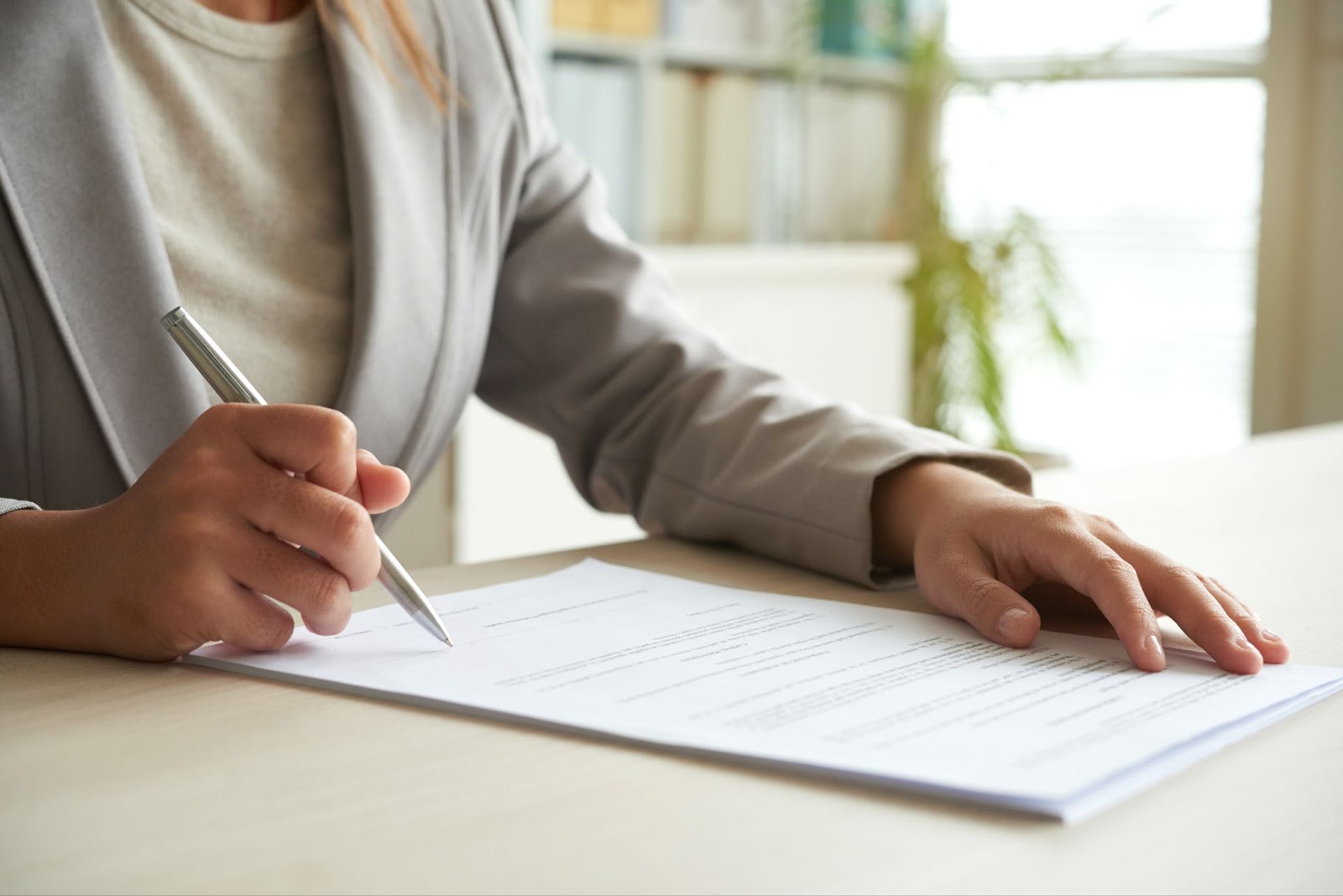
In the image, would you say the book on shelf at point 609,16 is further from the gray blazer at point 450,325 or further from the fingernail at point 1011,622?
the fingernail at point 1011,622

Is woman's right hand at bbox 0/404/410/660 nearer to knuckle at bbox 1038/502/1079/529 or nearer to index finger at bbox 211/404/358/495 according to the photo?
index finger at bbox 211/404/358/495

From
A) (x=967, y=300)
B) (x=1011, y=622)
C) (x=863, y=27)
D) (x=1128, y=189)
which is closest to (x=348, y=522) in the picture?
(x=1011, y=622)

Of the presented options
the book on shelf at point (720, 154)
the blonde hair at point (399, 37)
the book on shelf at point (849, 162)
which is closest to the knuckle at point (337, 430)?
the blonde hair at point (399, 37)

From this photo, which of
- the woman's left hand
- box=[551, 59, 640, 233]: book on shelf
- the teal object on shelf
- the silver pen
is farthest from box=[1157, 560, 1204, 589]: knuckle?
the teal object on shelf

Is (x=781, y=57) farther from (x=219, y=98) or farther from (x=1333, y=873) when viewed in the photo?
(x=1333, y=873)

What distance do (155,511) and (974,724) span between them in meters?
0.33

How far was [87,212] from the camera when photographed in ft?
2.71

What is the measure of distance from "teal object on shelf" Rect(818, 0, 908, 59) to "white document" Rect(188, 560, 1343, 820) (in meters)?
3.13

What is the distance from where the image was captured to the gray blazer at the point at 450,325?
0.81 m

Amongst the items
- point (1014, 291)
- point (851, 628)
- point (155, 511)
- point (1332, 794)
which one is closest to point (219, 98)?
point (155, 511)

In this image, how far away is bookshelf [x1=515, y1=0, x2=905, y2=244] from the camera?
10.3 feet

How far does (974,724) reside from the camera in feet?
1.70

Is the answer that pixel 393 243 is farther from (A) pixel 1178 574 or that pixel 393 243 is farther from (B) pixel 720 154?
(B) pixel 720 154

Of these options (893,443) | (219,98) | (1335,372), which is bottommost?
(1335,372)
